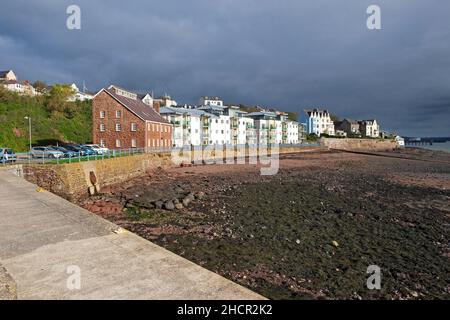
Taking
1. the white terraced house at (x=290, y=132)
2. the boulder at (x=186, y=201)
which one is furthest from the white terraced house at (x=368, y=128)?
the boulder at (x=186, y=201)

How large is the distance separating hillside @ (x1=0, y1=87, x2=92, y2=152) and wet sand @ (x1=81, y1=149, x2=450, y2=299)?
104 feet

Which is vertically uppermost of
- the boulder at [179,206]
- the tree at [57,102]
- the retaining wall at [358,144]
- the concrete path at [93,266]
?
the tree at [57,102]

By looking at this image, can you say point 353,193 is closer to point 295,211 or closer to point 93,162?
point 295,211

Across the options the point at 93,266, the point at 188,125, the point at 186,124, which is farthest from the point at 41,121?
the point at 93,266

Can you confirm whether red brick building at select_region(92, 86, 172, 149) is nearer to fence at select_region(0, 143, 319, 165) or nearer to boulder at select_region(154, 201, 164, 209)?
fence at select_region(0, 143, 319, 165)

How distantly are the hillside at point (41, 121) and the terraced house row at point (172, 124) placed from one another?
31.3 feet

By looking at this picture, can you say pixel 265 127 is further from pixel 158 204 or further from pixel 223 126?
pixel 158 204

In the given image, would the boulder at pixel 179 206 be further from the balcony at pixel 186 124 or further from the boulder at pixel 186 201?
the balcony at pixel 186 124

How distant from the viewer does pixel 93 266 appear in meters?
4.93

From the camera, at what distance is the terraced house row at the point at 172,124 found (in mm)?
44750

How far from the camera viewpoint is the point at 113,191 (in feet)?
72.4

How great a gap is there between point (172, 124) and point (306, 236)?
4847cm

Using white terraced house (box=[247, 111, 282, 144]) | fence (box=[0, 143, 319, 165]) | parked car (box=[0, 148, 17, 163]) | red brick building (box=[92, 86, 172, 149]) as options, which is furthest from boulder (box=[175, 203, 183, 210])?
white terraced house (box=[247, 111, 282, 144])

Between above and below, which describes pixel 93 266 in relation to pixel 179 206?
above
